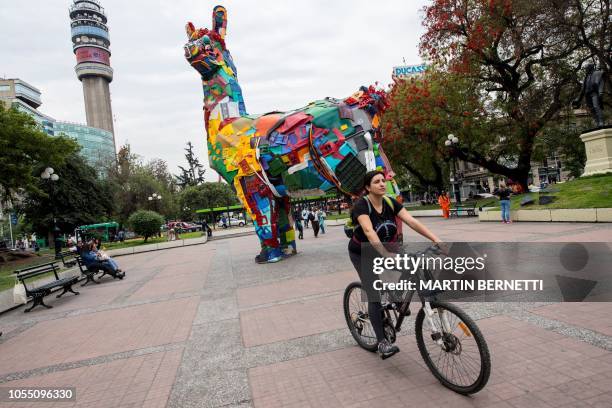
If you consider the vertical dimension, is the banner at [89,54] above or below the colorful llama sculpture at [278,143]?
above

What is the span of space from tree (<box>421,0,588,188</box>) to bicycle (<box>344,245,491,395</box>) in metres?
17.9

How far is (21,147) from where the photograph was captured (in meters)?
19.0

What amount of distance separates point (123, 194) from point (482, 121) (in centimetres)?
3331

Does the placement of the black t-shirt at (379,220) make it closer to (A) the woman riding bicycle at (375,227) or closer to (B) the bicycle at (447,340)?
(A) the woman riding bicycle at (375,227)

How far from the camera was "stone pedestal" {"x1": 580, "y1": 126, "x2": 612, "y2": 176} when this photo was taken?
50.7 ft

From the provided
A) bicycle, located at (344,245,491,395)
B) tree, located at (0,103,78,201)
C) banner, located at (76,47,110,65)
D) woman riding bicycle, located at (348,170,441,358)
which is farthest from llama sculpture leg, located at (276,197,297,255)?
banner, located at (76,47,110,65)

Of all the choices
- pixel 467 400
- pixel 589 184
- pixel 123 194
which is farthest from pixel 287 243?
pixel 123 194

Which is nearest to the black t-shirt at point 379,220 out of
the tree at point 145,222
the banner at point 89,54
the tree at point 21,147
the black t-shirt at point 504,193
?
the black t-shirt at point 504,193

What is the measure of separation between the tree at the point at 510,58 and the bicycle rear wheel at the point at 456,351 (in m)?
18.0

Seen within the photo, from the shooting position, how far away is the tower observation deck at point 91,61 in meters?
109

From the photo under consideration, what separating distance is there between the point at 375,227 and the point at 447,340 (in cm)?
108

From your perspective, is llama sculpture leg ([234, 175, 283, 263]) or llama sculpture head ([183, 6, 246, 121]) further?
llama sculpture head ([183, 6, 246, 121])

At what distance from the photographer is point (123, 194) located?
39.7 m

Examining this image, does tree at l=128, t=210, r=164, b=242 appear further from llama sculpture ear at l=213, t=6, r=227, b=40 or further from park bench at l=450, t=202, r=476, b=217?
park bench at l=450, t=202, r=476, b=217
